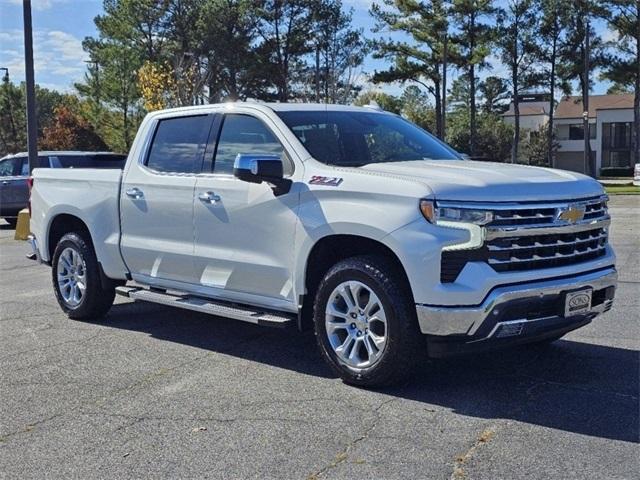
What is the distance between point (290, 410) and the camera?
4828 mm

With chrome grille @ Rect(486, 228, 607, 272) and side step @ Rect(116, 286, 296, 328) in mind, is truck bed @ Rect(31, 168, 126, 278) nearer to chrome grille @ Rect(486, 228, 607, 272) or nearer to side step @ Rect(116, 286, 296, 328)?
side step @ Rect(116, 286, 296, 328)

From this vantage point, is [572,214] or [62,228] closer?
[572,214]

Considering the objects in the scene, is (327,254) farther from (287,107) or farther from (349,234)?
(287,107)

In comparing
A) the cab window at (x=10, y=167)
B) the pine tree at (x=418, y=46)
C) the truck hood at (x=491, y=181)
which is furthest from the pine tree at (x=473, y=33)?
the truck hood at (x=491, y=181)

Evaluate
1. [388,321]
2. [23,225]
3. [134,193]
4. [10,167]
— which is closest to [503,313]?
[388,321]

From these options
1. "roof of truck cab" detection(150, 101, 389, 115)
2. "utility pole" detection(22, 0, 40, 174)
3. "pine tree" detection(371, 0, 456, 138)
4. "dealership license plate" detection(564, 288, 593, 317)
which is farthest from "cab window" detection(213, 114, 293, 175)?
"pine tree" detection(371, 0, 456, 138)

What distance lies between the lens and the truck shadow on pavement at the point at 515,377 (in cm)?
464

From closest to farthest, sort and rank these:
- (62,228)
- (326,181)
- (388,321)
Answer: (388,321) < (326,181) < (62,228)

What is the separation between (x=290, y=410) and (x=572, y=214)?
221 cm

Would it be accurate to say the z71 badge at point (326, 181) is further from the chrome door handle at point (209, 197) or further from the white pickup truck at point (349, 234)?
the chrome door handle at point (209, 197)

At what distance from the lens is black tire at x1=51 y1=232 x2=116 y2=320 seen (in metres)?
7.35

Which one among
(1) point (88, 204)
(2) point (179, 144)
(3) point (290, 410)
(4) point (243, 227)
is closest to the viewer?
(3) point (290, 410)

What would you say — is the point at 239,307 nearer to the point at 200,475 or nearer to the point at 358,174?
the point at 358,174

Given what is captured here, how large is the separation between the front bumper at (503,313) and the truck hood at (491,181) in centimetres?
56
